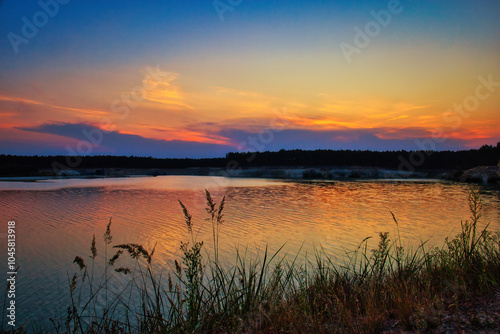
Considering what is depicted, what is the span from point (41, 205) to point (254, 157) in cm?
7212

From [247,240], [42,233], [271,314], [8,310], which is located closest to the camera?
[271,314]

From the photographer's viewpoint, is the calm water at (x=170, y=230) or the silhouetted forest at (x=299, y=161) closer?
the calm water at (x=170, y=230)

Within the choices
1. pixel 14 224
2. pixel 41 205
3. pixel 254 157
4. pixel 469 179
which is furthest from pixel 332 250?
pixel 254 157

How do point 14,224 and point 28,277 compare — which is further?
point 14,224

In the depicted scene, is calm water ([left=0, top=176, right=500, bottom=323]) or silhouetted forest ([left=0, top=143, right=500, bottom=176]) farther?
silhouetted forest ([left=0, top=143, right=500, bottom=176])

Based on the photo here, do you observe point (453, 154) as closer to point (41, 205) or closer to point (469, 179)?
point (469, 179)

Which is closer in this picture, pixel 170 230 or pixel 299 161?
pixel 170 230

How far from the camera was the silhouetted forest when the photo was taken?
62.0 m

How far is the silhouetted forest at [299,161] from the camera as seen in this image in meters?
62.0

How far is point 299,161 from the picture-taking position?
80.3 metres

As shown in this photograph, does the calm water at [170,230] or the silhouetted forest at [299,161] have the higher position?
the silhouetted forest at [299,161]

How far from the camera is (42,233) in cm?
1049

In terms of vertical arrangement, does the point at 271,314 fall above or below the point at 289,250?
above

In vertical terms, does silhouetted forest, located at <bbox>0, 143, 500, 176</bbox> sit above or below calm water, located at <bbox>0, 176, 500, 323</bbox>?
above
